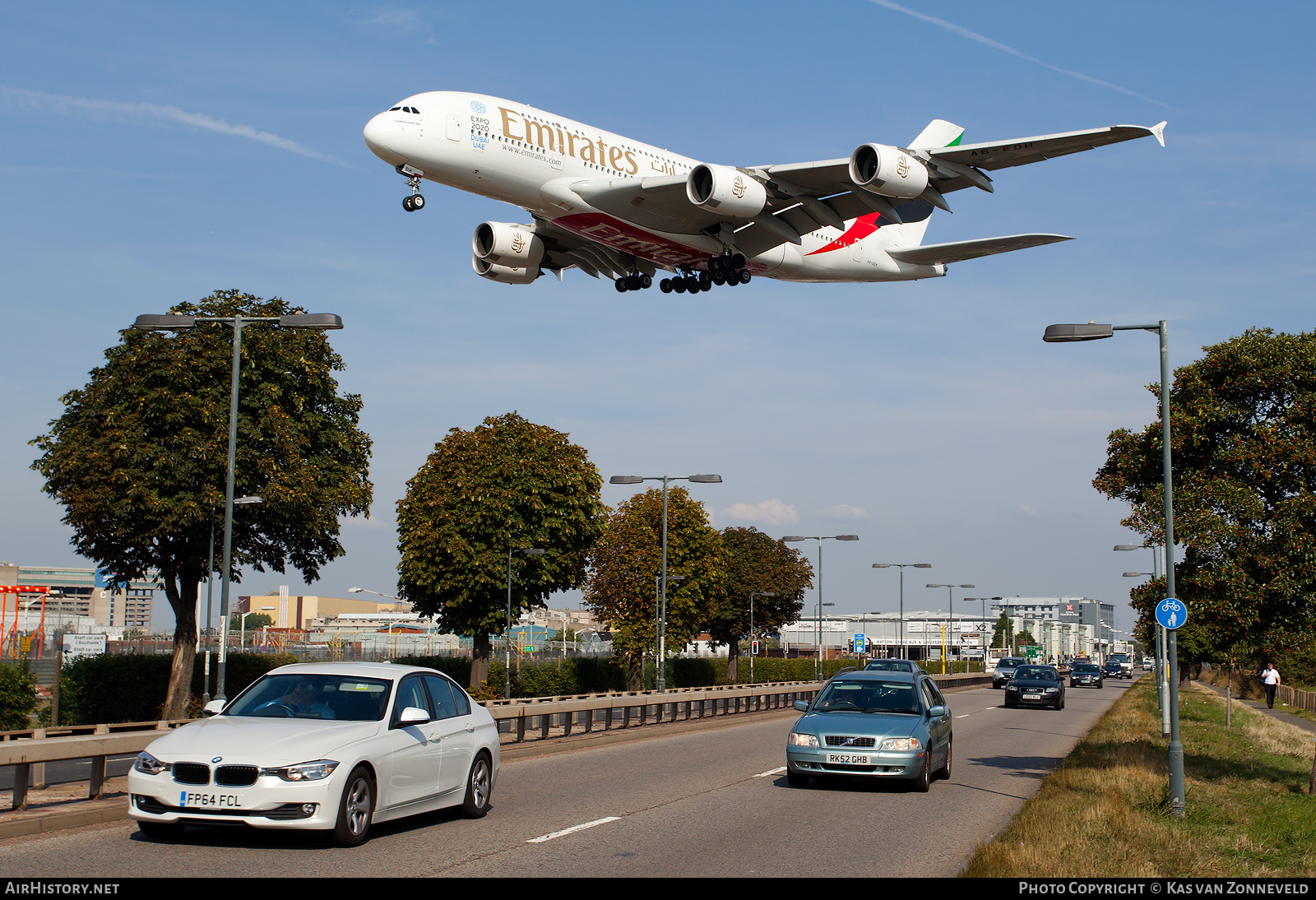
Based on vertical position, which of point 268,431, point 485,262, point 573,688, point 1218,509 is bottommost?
point 573,688

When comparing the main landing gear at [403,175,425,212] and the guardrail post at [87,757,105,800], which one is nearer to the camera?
the guardrail post at [87,757,105,800]

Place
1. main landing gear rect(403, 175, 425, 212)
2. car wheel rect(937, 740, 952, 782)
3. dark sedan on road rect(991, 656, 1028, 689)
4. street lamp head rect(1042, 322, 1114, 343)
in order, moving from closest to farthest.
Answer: street lamp head rect(1042, 322, 1114, 343) → car wheel rect(937, 740, 952, 782) → main landing gear rect(403, 175, 425, 212) → dark sedan on road rect(991, 656, 1028, 689)

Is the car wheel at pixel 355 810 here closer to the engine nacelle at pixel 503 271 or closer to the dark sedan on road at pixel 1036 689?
the engine nacelle at pixel 503 271

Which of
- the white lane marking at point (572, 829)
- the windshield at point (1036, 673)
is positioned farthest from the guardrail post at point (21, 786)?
the windshield at point (1036, 673)

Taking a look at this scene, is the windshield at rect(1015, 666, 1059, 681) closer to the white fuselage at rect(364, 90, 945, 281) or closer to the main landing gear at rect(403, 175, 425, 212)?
the white fuselage at rect(364, 90, 945, 281)

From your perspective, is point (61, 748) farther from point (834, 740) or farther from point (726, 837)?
point (834, 740)

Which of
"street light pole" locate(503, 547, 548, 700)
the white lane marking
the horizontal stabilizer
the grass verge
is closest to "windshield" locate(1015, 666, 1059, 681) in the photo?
the horizontal stabilizer

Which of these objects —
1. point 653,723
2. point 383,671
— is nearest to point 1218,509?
point 383,671
